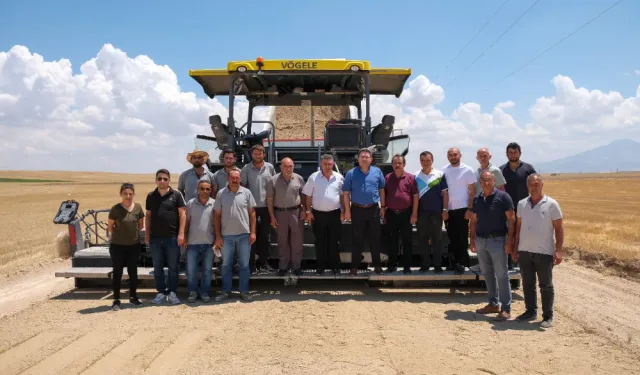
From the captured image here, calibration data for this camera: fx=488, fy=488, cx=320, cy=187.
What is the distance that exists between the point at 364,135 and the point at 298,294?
263 centimetres

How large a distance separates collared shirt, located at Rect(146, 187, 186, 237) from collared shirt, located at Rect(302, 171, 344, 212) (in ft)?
5.52

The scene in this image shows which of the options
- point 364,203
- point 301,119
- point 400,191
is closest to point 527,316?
point 400,191

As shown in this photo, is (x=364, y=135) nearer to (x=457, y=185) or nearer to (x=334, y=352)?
(x=457, y=185)

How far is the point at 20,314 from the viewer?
19.0 ft

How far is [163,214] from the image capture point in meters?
5.99

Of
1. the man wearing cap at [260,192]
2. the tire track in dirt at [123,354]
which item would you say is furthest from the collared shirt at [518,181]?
the tire track in dirt at [123,354]

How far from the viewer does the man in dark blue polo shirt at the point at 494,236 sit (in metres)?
5.44

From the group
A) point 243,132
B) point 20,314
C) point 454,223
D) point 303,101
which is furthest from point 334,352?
point 303,101

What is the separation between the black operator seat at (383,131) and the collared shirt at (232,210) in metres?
2.58

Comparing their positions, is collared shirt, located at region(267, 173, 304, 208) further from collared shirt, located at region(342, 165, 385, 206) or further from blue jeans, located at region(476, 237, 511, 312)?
blue jeans, located at region(476, 237, 511, 312)

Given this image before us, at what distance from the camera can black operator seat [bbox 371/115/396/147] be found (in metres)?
7.52

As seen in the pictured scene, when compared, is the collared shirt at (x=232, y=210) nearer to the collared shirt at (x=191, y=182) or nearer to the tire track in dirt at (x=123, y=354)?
the collared shirt at (x=191, y=182)

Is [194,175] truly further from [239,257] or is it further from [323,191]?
[323,191]

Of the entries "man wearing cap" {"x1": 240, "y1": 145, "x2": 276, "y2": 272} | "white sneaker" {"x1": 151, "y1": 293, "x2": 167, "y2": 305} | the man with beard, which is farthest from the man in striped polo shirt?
"white sneaker" {"x1": 151, "y1": 293, "x2": 167, "y2": 305}
